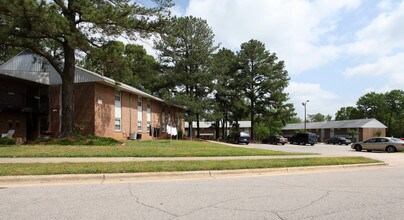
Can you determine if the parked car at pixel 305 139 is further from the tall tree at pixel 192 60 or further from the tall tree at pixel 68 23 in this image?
the tall tree at pixel 68 23

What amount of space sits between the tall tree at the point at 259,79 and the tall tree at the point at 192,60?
10154 mm

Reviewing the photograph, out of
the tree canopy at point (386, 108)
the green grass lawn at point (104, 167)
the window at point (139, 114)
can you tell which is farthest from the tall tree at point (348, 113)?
the green grass lawn at point (104, 167)

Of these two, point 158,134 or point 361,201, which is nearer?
point 361,201

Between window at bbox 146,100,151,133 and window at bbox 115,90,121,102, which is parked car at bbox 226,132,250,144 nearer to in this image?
window at bbox 146,100,151,133

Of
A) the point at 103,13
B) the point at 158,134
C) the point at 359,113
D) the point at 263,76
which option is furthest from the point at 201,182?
the point at 359,113

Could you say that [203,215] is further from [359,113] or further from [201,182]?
[359,113]

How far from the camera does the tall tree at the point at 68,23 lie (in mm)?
19141

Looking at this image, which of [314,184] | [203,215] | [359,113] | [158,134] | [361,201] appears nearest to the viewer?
[203,215]

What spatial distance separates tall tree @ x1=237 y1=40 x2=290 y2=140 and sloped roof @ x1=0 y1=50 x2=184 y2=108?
27670 mm

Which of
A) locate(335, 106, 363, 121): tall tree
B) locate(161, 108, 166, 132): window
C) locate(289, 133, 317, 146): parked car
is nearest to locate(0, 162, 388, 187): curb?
locate(161, 108, 166, 132): window

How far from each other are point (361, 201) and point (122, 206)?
514 centimetres

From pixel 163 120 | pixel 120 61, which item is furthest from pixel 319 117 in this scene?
pixel 120 61

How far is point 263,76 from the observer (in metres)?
58.9

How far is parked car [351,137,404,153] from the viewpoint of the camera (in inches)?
1202
